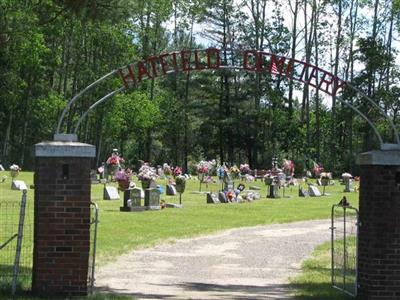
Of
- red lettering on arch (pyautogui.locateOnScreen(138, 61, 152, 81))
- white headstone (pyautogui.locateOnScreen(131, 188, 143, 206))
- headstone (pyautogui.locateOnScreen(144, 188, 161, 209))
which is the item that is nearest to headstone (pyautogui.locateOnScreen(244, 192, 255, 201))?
headstone (pyautogui.locateOnScreen(144, 188, 161, 209))

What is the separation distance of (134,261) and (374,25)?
5041 cm

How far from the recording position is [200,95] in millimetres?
67000

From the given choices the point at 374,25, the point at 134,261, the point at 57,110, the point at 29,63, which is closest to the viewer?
the point at 134,261

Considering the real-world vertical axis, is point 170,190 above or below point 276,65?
below

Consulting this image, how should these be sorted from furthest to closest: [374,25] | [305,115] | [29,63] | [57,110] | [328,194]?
1. [305,115]
2. [374,25]
3. [57,110]
4. [29,63]
5. [328,194]

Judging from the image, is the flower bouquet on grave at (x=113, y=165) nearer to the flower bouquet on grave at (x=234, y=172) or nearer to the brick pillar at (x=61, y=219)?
the flower bouquet on grave at (x=234, y=172)

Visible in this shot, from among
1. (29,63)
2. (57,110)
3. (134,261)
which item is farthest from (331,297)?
(57,110)

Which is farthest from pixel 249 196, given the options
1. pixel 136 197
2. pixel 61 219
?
pixel 61 219

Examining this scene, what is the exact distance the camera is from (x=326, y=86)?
10367 mm

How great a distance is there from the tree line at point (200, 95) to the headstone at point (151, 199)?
1043 inches

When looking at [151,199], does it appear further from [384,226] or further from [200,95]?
[200,95]

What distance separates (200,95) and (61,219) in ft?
191

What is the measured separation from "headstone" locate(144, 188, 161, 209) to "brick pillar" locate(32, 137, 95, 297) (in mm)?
14981

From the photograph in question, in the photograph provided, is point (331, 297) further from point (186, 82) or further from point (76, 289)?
point (186, 82)
